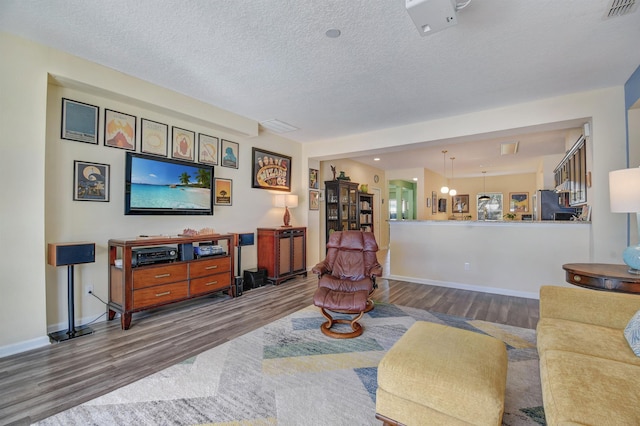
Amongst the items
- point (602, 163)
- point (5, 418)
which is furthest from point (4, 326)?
point (602, 163)

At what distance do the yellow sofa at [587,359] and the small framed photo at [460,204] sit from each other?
9.25 metres

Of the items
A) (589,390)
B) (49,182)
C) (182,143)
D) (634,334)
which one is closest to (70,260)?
(49,182)

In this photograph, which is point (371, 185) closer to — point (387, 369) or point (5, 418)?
point (387, 369)

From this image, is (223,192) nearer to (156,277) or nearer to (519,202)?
(156,277)

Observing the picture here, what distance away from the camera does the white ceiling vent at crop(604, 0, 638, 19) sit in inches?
78.5

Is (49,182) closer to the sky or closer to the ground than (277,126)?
closer to the ground

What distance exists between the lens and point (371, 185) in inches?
337

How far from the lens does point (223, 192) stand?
4.39 meters

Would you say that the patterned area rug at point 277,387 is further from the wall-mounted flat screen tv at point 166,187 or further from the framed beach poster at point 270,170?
the framed beach poster at point 270,170

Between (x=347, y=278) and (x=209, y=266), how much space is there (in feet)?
5.79

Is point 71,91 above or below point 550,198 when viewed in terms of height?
above

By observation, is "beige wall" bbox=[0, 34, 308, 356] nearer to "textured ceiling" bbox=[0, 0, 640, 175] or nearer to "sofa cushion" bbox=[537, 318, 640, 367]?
"textured ceiling" bbox=[0, 0, 640, 175]

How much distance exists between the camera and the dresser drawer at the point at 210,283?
3.50 meters

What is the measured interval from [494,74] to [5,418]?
4696 millimetres
